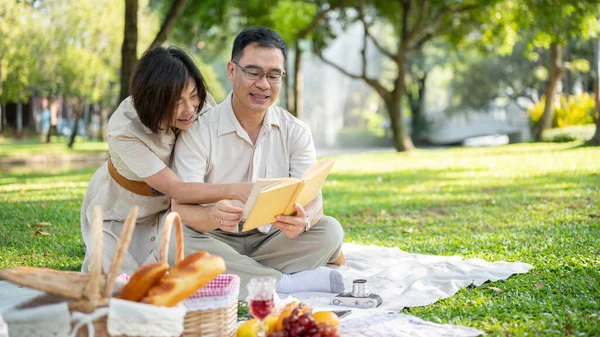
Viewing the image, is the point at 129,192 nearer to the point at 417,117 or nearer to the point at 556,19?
the point at 556,19

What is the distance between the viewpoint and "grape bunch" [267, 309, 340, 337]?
8.81ft

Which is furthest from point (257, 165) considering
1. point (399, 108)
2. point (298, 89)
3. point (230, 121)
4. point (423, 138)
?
point (423, 138)

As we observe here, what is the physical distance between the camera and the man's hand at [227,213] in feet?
12.0

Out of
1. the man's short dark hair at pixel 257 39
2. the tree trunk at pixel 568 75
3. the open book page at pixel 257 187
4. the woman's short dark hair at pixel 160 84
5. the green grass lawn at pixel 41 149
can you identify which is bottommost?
the green grass lawn at pixel 41 149

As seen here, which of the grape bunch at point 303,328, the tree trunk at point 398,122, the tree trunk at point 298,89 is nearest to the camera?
the grape bunch at point 303,328

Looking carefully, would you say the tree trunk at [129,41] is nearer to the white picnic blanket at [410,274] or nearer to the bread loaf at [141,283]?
the white picnic blanket at [410,274]

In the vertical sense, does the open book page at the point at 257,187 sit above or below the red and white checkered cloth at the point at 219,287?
above

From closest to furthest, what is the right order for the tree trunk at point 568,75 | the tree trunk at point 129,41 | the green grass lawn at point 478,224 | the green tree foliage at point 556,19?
the green grass lawn at point 478,224
the tree trunk at point 129,41
the green tree foliage at point 556,19
the tree trunk at point 568,75

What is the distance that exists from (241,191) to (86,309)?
1.42 meters

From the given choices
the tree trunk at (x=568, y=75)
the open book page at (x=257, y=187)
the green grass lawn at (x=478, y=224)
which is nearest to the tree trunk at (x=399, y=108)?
the green grass lawn at (x=478, y=224)

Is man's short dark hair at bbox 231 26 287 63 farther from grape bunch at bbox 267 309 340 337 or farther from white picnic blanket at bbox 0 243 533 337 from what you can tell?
grape bunch at bbox 267 309 340 337

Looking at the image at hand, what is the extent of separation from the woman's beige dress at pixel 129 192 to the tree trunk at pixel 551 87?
18044 mm

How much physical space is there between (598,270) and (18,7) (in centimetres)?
2283

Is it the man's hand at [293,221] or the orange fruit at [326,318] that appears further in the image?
the man's hand at [293,221]
